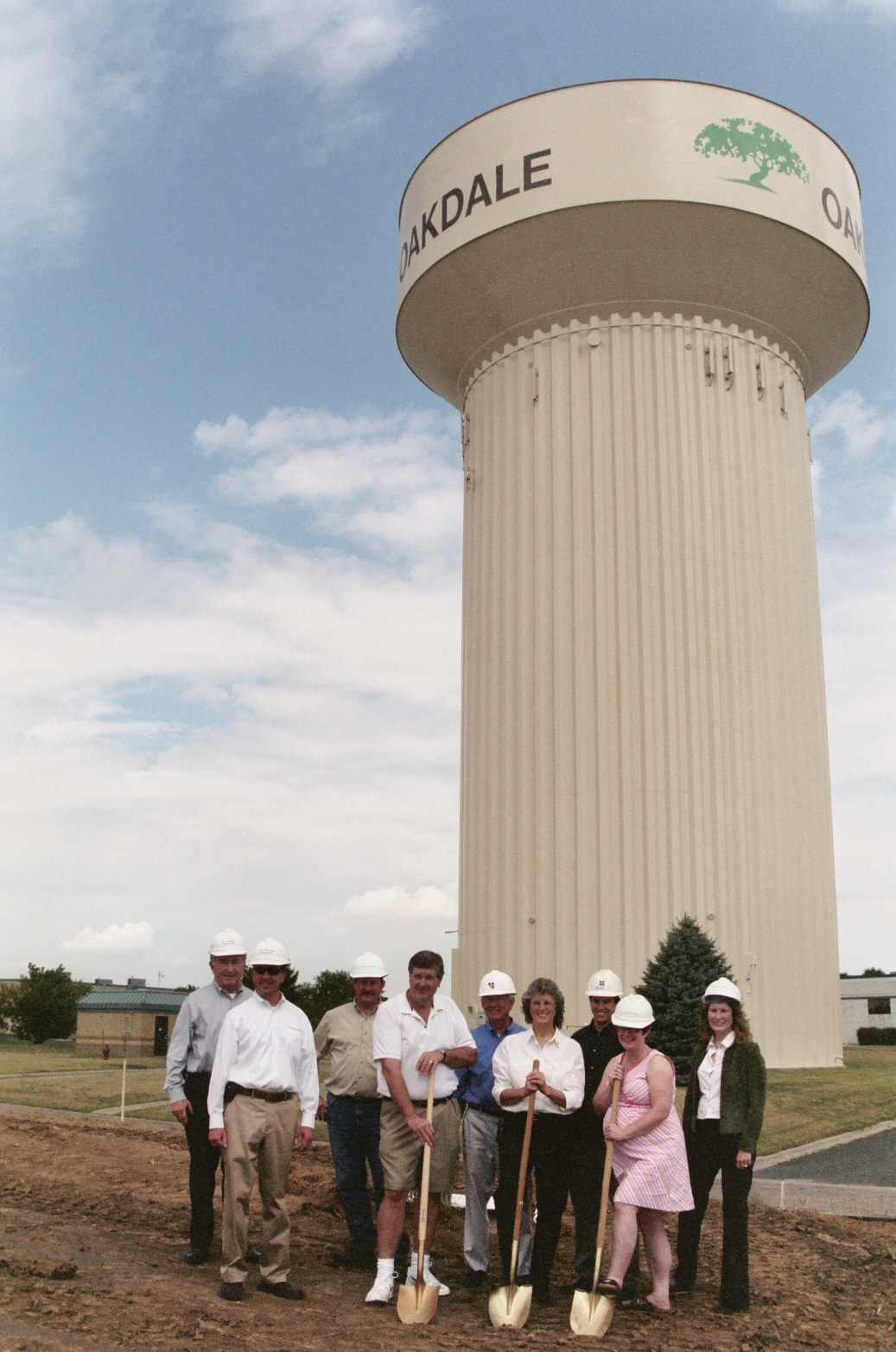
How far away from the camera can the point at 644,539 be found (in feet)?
70.0

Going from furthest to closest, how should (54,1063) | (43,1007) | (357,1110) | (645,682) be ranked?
(43,1007) → (54,1063) → (645,682) → (357,1110)

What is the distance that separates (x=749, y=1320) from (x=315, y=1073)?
9.32 ft

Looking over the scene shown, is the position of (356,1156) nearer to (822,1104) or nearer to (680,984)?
(822,1104)

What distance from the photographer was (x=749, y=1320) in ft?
21.0

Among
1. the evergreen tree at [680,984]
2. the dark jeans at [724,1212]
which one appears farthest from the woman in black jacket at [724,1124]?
the evergreen tree at [680,984]

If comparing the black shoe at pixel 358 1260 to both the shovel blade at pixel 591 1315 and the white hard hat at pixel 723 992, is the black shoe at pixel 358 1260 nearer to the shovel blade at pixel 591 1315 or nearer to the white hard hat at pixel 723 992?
the shovel blade at pixel 591 1315

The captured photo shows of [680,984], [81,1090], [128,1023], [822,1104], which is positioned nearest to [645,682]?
[680,984]

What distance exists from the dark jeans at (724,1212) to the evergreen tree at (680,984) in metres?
9.69

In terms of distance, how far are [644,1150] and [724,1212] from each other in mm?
553

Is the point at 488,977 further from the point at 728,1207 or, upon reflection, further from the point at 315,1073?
the point at 728,1207

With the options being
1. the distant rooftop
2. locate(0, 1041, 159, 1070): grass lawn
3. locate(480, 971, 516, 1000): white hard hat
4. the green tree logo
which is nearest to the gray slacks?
locate(480, 971, 516, 1000): white hard hat

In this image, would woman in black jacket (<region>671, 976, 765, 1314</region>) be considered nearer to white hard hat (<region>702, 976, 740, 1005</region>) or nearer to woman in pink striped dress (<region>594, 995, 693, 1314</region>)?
white hard hat (<region>702, 976, 740, 1005</region>)

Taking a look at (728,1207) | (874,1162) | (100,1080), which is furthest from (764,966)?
(728,1207)

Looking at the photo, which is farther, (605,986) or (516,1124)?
(605,986)
